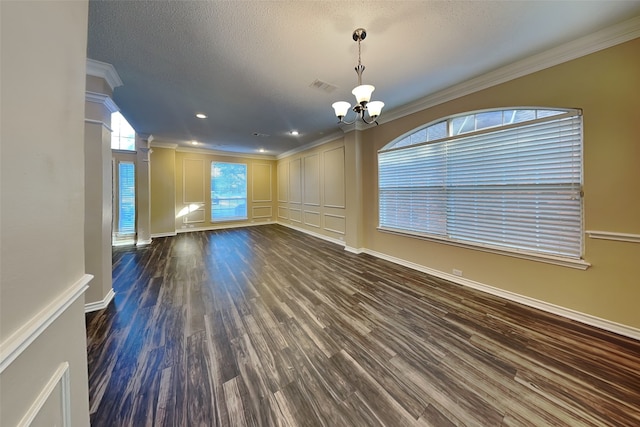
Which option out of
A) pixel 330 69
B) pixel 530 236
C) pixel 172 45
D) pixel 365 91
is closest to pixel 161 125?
pixel 172 45

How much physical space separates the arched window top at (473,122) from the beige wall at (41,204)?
3.71 m

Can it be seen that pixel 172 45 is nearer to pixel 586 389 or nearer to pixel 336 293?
pixel 336 293

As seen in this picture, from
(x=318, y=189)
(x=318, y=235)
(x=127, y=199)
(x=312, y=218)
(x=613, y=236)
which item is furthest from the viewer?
(x=312, y=218)

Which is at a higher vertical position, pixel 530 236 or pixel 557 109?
pixel 557 109

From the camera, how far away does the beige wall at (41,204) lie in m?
0.55

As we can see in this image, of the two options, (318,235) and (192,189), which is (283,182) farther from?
(192,189)

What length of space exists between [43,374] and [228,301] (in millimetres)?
2021

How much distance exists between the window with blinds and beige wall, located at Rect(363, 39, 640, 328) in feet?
0.35

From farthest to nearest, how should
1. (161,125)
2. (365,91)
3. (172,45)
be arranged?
(161,125) < (172,45) < (365,91)

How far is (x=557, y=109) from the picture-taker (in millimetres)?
2289

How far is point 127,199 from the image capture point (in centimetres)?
583

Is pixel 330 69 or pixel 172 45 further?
pixel 330 69

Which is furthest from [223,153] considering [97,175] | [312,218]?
[97,175]

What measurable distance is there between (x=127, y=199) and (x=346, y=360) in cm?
691
